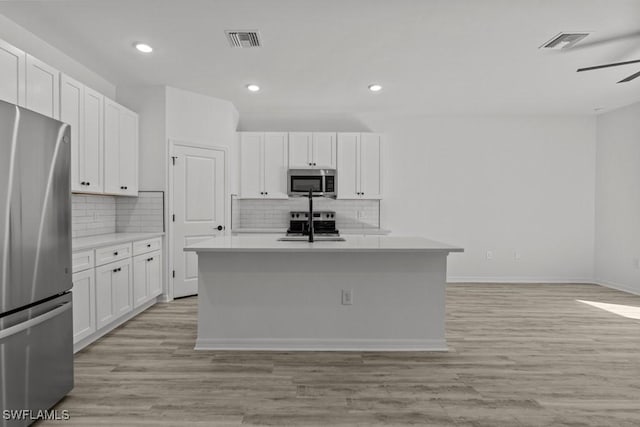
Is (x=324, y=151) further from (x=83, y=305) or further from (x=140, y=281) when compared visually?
(x=83, y=305)

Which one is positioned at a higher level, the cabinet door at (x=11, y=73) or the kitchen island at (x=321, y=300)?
the cabinet door at (x=11, y=73)

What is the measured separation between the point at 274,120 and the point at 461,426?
5094 millimetres

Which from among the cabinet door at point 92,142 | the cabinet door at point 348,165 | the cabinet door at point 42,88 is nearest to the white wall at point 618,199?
the cabinet door at point 348,165

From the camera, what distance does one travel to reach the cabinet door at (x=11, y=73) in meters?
2.57

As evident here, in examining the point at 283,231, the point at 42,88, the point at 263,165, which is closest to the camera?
the point at 42,88

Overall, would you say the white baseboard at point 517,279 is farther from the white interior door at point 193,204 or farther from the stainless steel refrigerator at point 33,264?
the stainless steel refrigerator at point 33,264

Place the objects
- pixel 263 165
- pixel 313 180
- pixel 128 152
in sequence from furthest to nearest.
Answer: pixel 263 165
pixel 313 180
pixel 128 152

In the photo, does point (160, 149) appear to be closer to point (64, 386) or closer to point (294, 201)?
point (294, 201)

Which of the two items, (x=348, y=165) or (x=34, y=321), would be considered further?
(x=348, y=165)

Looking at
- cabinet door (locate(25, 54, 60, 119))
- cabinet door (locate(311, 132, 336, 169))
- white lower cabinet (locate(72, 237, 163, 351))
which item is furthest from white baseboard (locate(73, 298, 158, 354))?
cabinet door (locate(311, 132, 336, 169))

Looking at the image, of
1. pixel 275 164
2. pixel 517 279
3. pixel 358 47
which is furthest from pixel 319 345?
pixel 517 279

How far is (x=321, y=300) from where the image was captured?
3148mm

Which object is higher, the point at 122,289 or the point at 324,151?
the point at 324,151

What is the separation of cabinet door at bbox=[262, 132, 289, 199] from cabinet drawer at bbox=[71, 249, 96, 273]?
9.45 feet
